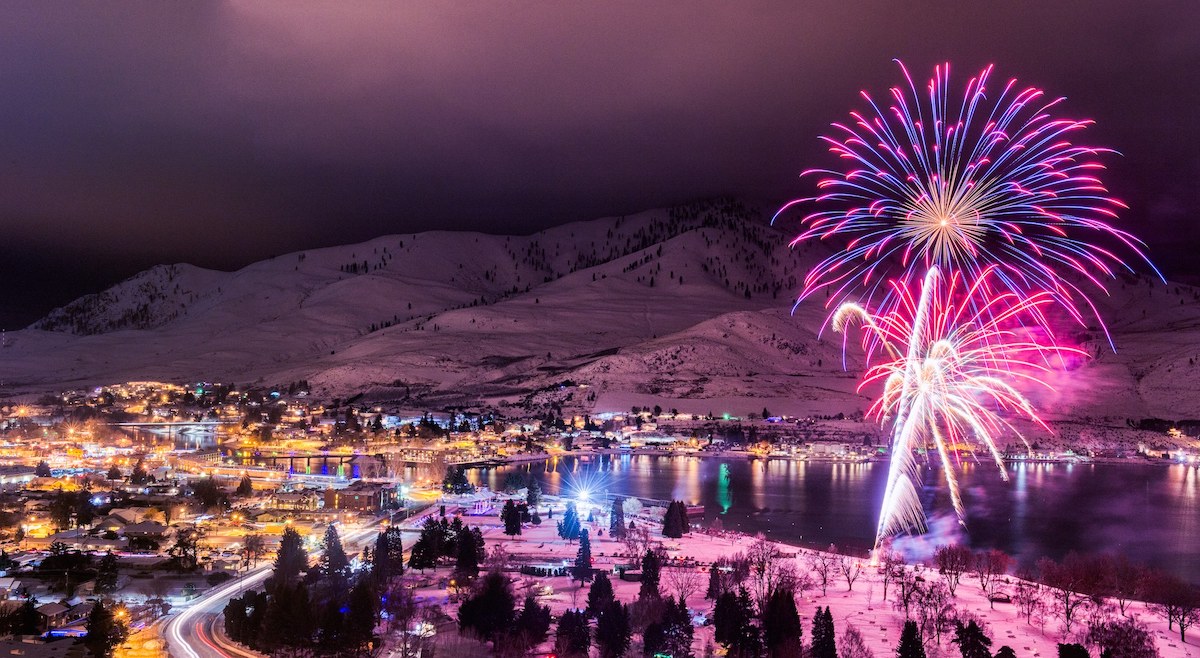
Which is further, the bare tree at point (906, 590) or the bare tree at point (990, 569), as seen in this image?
the bare tree at point (990, 569)

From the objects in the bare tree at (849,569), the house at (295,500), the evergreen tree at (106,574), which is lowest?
the evergreen tree at (106,574)

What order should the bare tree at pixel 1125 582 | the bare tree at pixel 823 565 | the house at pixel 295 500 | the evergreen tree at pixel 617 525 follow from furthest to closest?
the house at pixel 295 500, the evergreen tree at pixel 617 525, the bare tree at pixel 823 565, the bare tree at pixel 1125 582

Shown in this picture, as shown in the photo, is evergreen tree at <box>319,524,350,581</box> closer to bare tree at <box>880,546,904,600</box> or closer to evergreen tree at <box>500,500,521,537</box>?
evergreen tree at <box>500,500,521,537</box>

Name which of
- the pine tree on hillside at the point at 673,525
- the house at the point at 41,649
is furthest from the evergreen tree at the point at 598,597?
the pine tree on hillside at the point at 673,525

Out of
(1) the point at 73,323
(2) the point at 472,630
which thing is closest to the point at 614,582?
(2) the point at 472,630

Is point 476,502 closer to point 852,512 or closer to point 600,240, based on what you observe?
point 852,512

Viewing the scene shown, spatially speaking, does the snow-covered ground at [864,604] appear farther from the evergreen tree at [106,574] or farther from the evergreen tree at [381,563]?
the evergreen tree at [106,574]

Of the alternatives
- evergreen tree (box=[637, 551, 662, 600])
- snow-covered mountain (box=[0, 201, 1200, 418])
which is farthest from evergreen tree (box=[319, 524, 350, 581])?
snow-covered mountain (box=[0, 201, 1200, 418])

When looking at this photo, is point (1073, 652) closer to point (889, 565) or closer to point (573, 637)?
point (889, 565)

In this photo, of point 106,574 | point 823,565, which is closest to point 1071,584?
point 823,565
